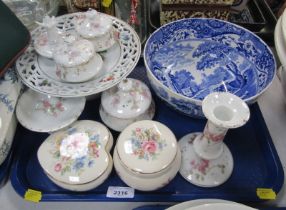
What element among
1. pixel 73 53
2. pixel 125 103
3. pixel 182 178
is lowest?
pixel 182 178

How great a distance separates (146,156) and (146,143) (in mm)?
30

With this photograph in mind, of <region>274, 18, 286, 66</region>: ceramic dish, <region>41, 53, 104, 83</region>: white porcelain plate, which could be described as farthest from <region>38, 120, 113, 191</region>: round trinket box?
<region>274, 18, 286, 66</region>: ceramic dish

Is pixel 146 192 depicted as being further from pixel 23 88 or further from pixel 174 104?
pixel 23 88

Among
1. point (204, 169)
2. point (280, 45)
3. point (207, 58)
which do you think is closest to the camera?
point (280, 45)

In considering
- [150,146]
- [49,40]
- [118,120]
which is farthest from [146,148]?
[49,40]

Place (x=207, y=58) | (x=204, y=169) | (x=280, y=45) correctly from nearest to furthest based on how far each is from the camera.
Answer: (x=280, y=45) < (x=204, y=169) < (x=207, y=58)

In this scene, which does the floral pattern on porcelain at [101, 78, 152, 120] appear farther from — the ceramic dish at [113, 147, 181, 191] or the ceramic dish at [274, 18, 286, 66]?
the ceramic dish at [274, 18, 286, 66]

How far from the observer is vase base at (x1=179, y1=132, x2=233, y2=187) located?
1.87 feet

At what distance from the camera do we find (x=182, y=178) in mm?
591

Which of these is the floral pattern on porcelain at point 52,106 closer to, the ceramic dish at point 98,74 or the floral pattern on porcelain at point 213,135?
the ceramic dish at point 98,74

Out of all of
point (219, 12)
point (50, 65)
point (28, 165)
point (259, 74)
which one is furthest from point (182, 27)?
point (28, 165)

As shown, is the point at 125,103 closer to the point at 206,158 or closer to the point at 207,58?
the point at 206,158

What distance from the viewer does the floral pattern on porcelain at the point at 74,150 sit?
54 centimetres

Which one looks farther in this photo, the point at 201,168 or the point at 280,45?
the point at 201,168
